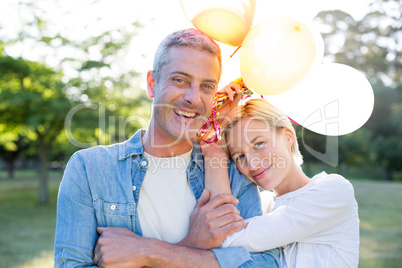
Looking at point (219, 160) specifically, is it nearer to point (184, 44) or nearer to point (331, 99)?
point (184, 44)

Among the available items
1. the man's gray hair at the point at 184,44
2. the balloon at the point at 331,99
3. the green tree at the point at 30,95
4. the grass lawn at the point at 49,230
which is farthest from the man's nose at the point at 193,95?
the green tree at the point at 30,95

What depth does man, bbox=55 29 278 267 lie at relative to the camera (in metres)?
1.84

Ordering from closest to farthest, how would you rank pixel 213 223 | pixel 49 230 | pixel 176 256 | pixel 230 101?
pixel 176 256, pixel 213 223, pixel 230 101, pixel 49 230

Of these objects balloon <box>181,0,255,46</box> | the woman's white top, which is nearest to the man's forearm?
the woman's white top

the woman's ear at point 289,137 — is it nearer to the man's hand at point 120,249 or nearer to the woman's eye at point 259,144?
the woman's eye at point 259,144

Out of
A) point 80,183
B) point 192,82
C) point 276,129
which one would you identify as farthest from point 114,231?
point 276,129

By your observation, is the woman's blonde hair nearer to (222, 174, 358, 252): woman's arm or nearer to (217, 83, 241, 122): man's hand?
(217, 83, 241, 122): man's hand

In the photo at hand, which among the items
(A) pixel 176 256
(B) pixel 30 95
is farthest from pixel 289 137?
(B) pixel 30 95

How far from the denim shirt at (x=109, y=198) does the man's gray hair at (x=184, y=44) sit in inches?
18.1

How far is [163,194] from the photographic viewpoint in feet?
6.89

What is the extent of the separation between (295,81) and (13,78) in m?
12.4

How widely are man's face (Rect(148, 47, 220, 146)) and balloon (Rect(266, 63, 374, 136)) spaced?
20.0 inches

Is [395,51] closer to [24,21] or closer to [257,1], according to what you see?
[24,21]

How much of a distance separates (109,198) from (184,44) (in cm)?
93
